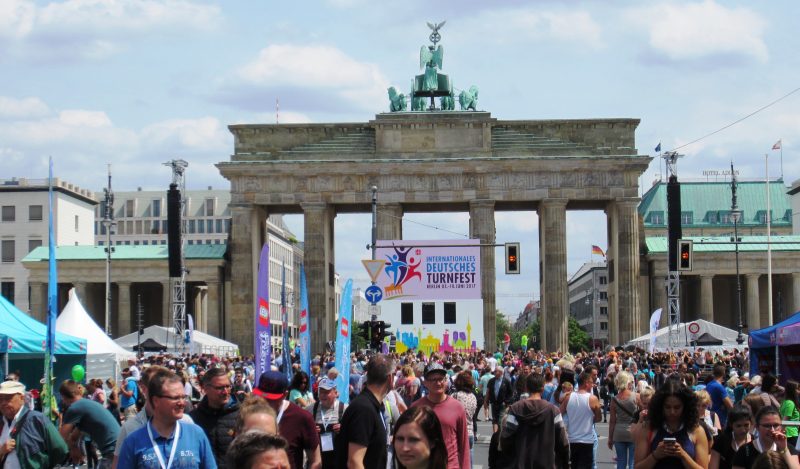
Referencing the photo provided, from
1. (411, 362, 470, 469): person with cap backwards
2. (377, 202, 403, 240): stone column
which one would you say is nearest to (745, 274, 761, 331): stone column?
(377, 202, 403, 240): stone column

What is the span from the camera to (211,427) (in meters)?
11.0

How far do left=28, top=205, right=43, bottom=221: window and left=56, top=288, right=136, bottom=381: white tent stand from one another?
85.3m

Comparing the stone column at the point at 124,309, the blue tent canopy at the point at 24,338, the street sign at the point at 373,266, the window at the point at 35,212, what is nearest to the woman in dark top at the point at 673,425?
the blue tent canopy at the point at 24,338

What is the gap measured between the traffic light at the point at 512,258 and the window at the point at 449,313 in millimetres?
6770

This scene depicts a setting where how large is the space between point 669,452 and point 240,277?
243 ft

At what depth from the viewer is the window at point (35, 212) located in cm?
11656

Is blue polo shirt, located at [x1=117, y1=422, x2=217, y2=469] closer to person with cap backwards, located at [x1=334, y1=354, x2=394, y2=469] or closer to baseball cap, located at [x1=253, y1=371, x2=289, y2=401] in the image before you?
person with cap backwards, located at [x1=334, y1=354, x2=394, y2=469]

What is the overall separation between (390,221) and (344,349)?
68047 millimetres

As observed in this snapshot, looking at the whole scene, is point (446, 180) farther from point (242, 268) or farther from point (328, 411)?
point (328, 411)

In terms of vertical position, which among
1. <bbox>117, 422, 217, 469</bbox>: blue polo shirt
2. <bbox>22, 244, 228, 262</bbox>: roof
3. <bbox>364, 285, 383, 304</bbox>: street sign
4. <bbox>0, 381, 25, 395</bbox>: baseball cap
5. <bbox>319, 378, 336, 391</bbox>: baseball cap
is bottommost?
<bbox>117, 422, 217, 469</bbox>: blue polo shirt

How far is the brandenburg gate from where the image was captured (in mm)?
82062

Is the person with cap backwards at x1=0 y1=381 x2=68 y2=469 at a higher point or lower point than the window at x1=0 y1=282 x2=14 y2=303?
lower

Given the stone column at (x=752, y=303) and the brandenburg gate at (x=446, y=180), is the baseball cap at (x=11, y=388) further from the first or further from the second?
the stone column at (x=752, y=303)

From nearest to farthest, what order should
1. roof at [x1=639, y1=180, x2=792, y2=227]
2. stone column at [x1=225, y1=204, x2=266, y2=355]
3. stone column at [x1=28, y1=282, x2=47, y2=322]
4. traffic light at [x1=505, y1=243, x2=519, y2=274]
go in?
traffic light at [x1=505, y1=243, x2=519, y2=274] → stone column at [x1=225, y1=204, x2=266, y2=355] → stone column at [x1=28, y1=282, x2=47, y2=322] → roof at [x1=639, y1=180, x2=792, y2=227]
